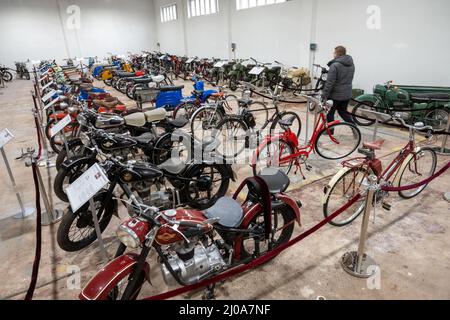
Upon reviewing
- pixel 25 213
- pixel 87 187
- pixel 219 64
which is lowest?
pixel 25 213

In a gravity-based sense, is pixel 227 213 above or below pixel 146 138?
below

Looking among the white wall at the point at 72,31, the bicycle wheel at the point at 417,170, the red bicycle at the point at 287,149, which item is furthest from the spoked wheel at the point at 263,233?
the white wall at the point at 72,31

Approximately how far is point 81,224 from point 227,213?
1432mm

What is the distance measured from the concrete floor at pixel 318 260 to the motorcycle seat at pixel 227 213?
0.58 m

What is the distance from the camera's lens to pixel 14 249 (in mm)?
2666

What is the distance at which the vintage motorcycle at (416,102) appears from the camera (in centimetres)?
488

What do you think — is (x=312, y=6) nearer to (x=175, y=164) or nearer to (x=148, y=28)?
(x=175, y=164)

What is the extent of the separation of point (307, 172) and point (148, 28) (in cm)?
1769

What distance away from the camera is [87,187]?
1823 mm

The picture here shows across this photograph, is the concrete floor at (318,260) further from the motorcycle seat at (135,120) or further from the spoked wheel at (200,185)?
the motorcycle seat at (135,120)

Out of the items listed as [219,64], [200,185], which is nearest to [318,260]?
[200,185]

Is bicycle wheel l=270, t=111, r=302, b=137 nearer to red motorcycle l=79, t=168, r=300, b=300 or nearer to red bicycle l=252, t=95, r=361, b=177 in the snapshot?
red bicycle l=252, t=95, r=361, b=177

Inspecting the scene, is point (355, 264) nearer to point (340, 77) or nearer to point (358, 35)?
point (340, 77)
